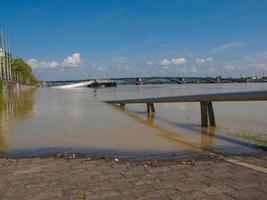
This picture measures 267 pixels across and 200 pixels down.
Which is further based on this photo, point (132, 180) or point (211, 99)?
point (211, 99)

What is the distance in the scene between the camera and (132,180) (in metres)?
4.46

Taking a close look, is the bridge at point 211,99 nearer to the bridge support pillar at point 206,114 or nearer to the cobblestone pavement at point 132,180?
the bridge support pillar at point 206,114

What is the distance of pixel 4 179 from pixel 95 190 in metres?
1.42

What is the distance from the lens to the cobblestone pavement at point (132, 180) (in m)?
3.93

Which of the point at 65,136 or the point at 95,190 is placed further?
the point at 65,136

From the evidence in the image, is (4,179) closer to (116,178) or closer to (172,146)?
(116,178)

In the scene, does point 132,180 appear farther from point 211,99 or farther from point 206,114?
point 206,114

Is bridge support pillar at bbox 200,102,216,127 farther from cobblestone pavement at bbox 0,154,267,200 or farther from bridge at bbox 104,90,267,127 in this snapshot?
cobblestone pavement at bbox 0,154,267,200

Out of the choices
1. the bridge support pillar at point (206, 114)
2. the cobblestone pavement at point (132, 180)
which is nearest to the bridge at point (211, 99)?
the bridge support pillar at point (206, 114)

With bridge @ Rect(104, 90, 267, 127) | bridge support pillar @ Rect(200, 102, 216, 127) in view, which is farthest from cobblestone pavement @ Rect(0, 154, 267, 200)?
bridge support pillar @ Rect(200, 102, 216, 127)

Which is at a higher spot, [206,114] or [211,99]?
[211,99]

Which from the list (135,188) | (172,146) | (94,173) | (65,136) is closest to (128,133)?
(65,136)

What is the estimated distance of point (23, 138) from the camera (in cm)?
928

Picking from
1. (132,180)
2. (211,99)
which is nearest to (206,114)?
(211,99)
